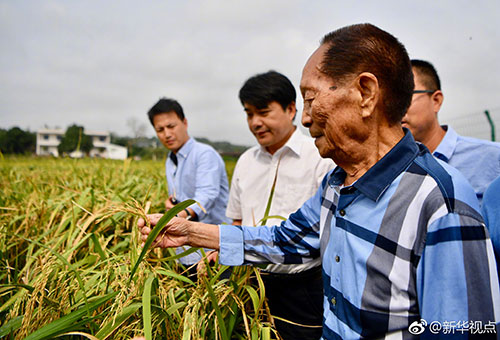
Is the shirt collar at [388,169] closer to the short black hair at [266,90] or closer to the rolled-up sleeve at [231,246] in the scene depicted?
the rolled-up sleeve at [231,246]

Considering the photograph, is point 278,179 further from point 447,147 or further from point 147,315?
point 147,315

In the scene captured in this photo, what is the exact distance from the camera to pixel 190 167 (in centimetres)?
301

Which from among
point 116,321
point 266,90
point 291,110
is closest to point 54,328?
point 116,321

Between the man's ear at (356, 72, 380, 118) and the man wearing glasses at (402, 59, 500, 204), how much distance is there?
1320 millimetres

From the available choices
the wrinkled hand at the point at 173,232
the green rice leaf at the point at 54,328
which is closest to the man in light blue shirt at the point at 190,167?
the wrinkled hand at the point at 173,232

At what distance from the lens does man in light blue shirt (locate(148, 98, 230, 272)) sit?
273 centimetres

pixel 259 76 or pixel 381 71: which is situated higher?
pixel 259 76

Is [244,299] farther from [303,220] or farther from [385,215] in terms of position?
[385,215]

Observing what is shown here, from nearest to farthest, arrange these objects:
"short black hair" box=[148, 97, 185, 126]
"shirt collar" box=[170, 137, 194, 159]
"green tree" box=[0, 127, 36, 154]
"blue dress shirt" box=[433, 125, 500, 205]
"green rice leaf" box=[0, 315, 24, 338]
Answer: "green rice leaf" box=[0, 315, 24, 338], "blue dress shirt" box=[433, 125, 500, 205], "shirt collar" box=[170, 137, 194, 159], "short black hair" box=[148, 97, 185, 126], "green tree" box=[0, 127, 36, 154]

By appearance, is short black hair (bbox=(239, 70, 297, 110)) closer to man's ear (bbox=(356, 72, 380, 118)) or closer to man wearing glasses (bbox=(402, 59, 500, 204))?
man wearing glasses (bbox=(402, 59, 500, 204))

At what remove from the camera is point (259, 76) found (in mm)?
2102

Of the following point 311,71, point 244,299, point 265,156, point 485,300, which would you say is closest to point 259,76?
point 265,156

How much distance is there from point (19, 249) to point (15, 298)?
0.88m

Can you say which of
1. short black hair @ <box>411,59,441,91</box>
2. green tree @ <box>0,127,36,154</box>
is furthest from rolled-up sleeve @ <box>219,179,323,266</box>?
green tree @ <box>0,127,36,154</box>
